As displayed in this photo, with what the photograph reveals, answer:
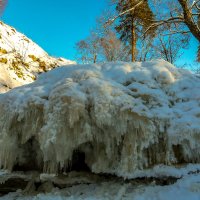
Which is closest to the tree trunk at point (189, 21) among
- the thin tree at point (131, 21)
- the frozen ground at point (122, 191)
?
the thin tree at point (131, 21)

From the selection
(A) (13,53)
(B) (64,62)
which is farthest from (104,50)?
(A) (13,53)

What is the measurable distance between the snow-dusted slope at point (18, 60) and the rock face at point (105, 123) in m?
6.88

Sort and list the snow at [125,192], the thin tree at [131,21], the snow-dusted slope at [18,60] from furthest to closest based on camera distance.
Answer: the thin tree at [131,21] < the snow-dusted slope at [18,60] < the snow at [125,192]

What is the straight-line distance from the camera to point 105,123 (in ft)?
14.6

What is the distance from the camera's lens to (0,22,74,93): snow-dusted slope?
489 inches

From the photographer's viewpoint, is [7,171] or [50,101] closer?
[50,101]

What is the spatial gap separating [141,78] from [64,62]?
13535mm

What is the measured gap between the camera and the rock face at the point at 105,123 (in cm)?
446

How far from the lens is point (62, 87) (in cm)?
472

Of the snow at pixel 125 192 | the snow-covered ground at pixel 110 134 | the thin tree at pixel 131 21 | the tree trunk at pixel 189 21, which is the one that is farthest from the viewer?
the thin tree at pixel 131 21

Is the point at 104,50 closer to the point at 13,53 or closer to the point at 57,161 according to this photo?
the point at 13,53

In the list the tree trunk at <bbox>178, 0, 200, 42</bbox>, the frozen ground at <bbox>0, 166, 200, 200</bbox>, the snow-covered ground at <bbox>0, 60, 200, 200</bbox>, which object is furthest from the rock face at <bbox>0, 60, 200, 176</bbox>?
the tree trunk at <bbox>178, 0, 200, 42</bbox>

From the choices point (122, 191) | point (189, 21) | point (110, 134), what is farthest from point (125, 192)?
point (189, 21)

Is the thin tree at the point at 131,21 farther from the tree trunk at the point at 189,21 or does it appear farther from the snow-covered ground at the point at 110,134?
the snow-covered ground at the point at 110,134
